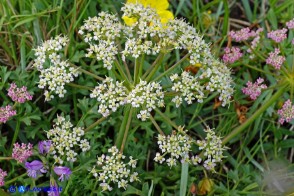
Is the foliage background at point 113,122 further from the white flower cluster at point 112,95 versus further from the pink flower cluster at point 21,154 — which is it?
the white flower cluster at point 112,95

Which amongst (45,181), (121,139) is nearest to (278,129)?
(121,139)

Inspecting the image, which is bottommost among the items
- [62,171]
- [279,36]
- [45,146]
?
[62,171]

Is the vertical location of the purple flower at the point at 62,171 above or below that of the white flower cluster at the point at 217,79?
below

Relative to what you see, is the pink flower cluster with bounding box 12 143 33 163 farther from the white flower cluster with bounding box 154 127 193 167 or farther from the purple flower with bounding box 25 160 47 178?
the white flower cluster with bounding box 154 127 193 167

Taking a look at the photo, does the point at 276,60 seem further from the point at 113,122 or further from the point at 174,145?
the point at 113,122

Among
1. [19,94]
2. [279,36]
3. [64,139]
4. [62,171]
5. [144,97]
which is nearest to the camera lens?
[144,97]

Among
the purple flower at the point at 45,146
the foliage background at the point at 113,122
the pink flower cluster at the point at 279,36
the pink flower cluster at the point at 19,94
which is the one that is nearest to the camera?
the purple flower at the point at 45,146

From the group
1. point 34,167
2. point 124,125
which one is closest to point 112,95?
point 124,125

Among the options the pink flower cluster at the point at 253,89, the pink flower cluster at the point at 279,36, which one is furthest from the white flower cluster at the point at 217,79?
the pink flower cluster at the point at 279,36

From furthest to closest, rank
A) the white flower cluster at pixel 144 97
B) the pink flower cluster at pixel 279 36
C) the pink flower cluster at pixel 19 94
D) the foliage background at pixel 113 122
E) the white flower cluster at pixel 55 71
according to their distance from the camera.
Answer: the pink flower cluster at pixel 279 36
the foliage background at pixel 113 122
the pink flower cluster at pixel 19 94
the white flower cluster at pixel 55 71
the white flower cluster at pixel 144 97

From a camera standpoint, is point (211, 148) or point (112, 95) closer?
point (112, 95)

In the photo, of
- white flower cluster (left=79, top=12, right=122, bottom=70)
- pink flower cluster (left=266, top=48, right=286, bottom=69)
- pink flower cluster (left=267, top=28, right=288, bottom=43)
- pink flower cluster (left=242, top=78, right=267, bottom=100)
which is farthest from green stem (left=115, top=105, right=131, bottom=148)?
pink flower cluster (left=267, top=28, right=288, bottom=43)

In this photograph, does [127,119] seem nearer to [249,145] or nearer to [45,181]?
[45,181]

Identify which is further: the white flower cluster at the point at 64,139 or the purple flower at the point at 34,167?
the purple flower at the point at 34,167
